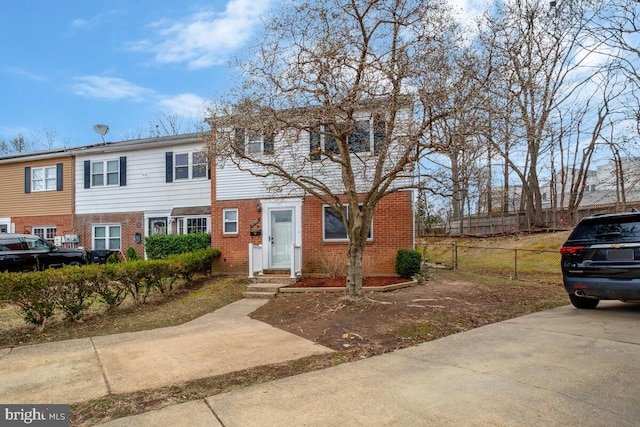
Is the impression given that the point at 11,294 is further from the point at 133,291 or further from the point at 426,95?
the point at 426,95

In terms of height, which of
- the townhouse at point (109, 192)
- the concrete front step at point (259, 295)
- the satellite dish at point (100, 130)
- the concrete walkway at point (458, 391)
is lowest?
the concrete front step at point (259, 295)

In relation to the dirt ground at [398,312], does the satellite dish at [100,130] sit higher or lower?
higher

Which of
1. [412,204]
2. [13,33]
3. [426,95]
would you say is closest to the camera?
[426,95]

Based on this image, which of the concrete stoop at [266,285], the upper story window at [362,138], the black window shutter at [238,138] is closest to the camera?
the upper story window at [362,138]

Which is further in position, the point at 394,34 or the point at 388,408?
the point at 394,34

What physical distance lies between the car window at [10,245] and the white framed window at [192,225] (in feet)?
17.5

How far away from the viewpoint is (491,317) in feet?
23.3

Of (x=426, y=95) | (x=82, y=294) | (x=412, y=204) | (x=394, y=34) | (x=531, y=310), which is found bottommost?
(x=531, y=310)

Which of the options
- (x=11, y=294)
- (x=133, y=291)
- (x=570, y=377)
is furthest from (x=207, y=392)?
(x=133, y=291)

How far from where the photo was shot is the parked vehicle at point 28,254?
41.3 feet

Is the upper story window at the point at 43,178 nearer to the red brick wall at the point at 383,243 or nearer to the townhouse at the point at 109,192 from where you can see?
the townhouse at the point at 109,192

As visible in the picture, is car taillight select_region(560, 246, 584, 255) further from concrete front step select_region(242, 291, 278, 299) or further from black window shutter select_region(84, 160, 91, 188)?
black window shutter select_region(84, 160, 91, 188)

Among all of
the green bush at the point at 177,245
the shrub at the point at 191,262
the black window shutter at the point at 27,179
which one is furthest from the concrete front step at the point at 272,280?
the black window shutter at the point at 27,179

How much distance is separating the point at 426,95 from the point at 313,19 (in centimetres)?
A: 272
